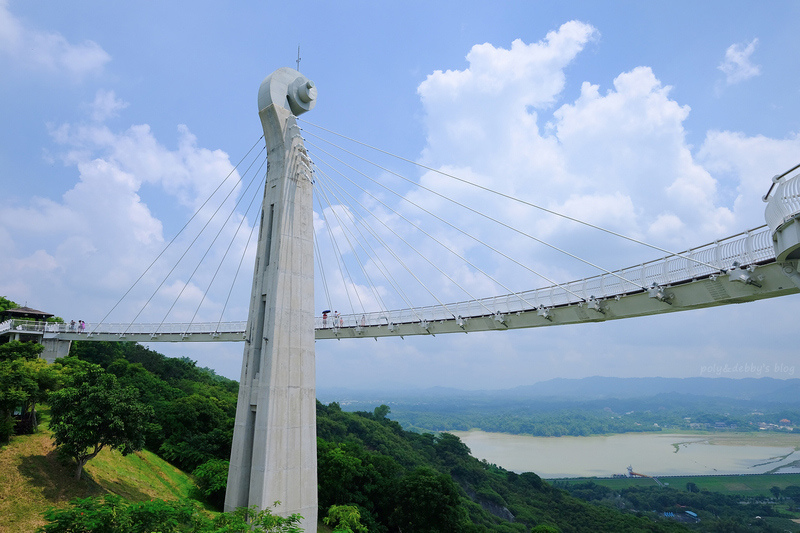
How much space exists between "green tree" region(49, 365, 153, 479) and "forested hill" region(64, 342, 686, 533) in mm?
2332

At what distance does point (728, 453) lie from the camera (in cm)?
12006

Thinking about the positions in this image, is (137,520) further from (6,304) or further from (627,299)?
(6,304)

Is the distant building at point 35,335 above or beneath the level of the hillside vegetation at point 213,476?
above

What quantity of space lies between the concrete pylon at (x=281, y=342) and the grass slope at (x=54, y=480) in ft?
20.4

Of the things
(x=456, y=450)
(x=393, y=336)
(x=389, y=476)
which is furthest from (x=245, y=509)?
(x=456, y=450)

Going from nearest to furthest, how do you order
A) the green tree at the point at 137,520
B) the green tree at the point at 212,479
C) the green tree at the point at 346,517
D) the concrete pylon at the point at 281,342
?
the green tree at the point at 137,520 → the concrete pylon at the point at 281,342 → the green tree at the point at 212,479 → the green tree at the point at 346,517

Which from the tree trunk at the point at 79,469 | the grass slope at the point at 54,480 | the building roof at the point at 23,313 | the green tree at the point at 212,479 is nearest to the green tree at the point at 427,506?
the green tree at the point at 212,479

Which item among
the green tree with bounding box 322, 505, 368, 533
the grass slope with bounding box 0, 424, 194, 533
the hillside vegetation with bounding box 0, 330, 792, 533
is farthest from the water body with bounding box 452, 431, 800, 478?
the grass slope with bounding box 0, 424, 194, 533

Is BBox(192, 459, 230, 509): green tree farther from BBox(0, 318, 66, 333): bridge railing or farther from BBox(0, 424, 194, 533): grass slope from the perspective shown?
BBox(0, 318, 66, 333): bridge railing

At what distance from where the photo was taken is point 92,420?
56.2 ft

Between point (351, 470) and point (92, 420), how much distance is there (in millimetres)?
14327

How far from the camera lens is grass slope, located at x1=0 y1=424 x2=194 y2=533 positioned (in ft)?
50.8

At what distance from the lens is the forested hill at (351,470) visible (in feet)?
85.6

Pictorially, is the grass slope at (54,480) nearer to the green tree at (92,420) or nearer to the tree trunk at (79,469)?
the tree trunk at (79,469)
